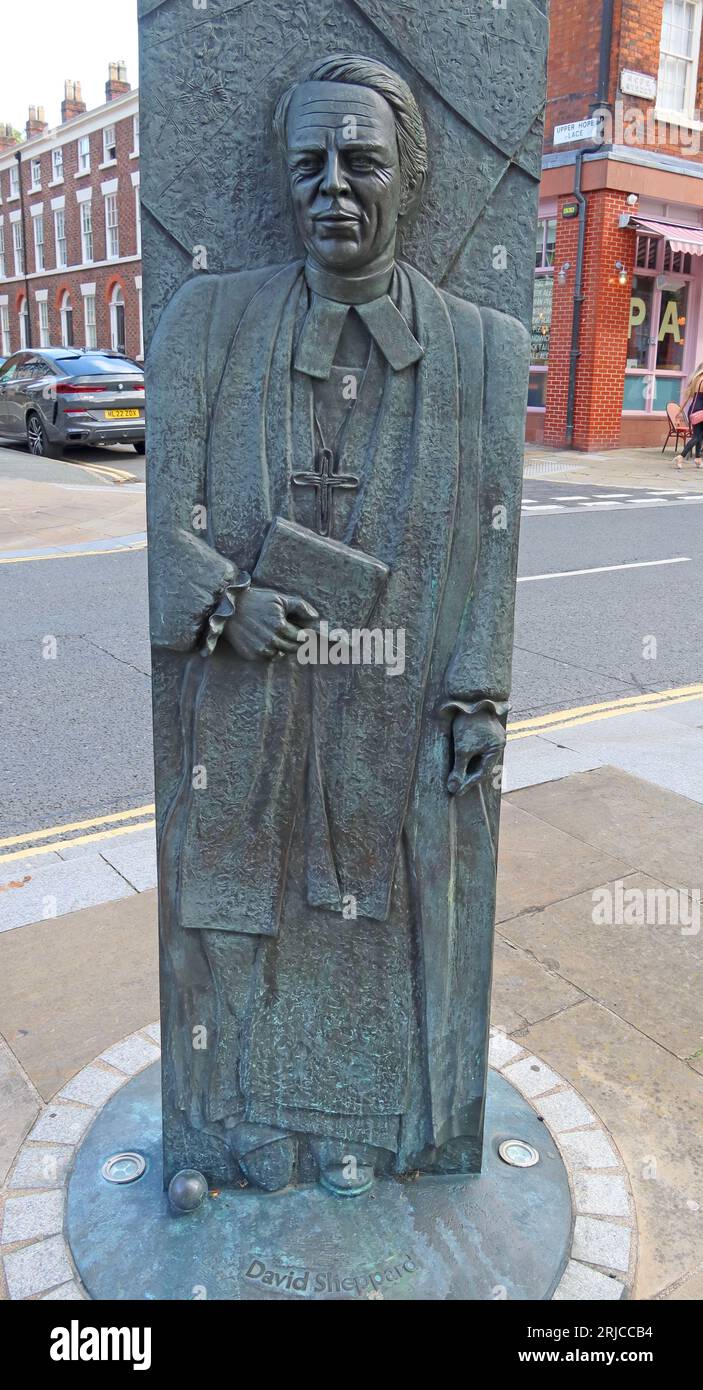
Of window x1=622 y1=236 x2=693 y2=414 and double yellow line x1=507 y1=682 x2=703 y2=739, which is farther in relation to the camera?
window x1=622 y1=236 x2=693 y2=414

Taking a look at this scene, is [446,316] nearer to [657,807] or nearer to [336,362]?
[336,362]

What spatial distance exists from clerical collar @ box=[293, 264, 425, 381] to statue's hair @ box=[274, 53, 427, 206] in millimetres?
168

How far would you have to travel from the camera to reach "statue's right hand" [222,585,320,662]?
6.46 ft

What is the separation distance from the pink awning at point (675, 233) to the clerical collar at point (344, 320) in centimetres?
1895

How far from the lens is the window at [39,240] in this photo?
122ft

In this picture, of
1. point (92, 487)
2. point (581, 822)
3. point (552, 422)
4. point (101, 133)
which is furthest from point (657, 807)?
point (101, 133)

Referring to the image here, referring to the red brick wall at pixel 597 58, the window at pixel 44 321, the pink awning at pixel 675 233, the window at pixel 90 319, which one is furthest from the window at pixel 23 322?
the pink awning at pixel 675 233

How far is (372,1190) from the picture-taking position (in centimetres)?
242

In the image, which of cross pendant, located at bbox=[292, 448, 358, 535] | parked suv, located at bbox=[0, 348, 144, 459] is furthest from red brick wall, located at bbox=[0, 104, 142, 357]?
cross pendant, located at bbox=[292, 448, 358, 535]

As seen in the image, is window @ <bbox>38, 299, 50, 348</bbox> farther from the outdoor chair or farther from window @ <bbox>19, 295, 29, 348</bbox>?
the outdoor chair

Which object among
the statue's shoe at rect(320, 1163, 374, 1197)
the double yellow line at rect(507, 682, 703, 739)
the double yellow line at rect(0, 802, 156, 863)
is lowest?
the double yellow line at rect(0, 802, 156, 863)

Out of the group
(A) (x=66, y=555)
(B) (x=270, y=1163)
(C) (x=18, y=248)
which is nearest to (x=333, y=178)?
(B) (x=270, y=1163)

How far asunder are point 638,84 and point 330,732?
2041 cm

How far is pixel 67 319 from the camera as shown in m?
36.4
